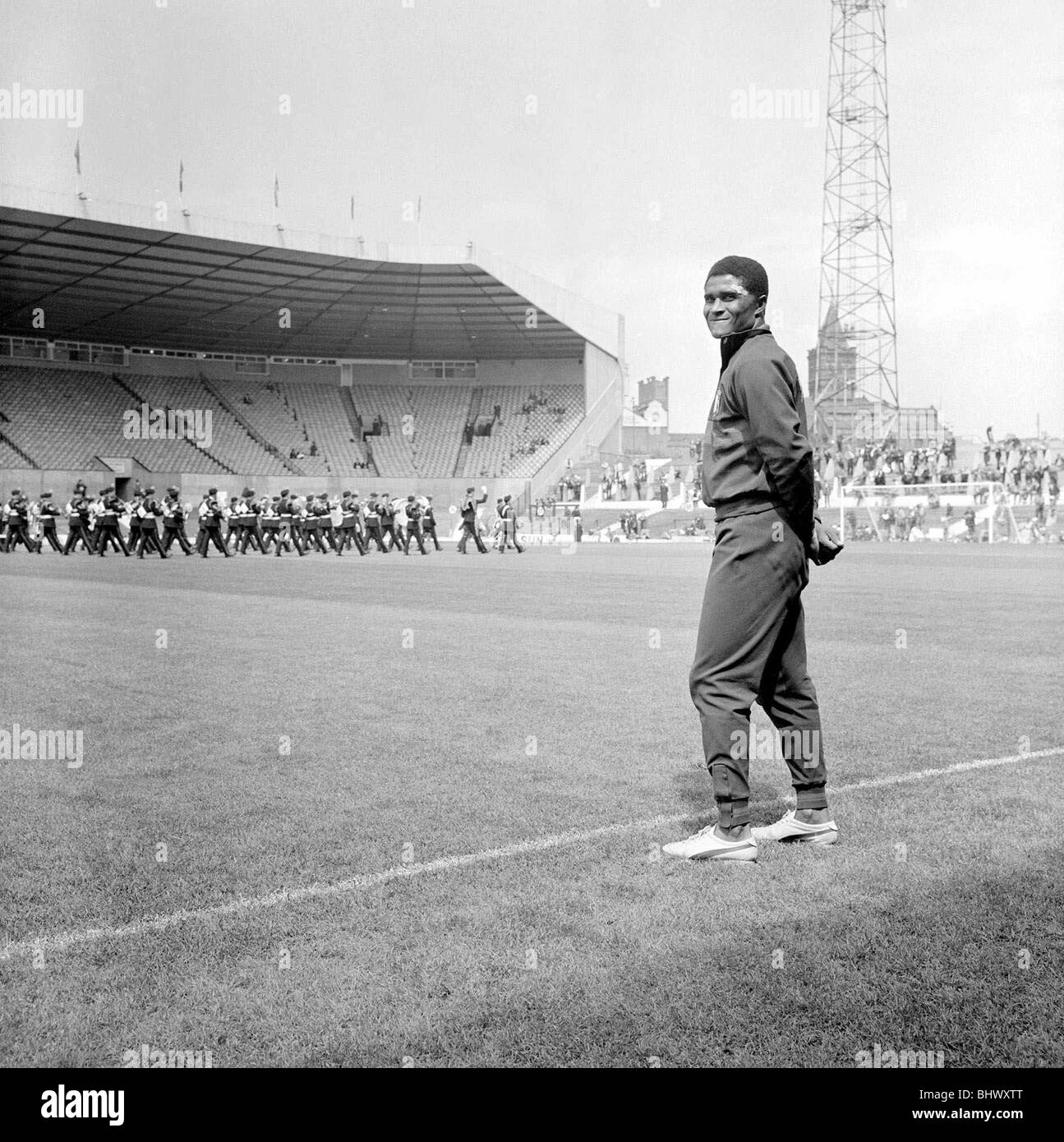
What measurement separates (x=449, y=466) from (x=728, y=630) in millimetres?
58849

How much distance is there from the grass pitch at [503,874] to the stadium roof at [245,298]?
3951 centimetres

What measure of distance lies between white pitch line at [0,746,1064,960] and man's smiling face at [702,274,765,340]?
1.92 m

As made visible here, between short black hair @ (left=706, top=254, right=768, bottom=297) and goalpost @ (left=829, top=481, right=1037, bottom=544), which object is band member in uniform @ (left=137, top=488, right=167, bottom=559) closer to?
goalpost @ (left=829, top=481, right=1037, bottom=544)

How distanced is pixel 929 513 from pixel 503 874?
133 ft

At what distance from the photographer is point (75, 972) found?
3.25 m

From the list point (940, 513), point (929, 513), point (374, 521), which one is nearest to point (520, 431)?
point (929, 513)

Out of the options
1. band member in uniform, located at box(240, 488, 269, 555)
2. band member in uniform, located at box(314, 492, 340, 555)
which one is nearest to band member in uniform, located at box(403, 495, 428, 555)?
band member in uniform, located at box(314, 492, 340, 555)

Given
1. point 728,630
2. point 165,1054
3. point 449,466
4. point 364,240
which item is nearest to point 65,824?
point 165,1054

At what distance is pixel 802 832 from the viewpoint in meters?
4.51

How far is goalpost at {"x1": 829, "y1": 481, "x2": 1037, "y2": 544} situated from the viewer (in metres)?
40.2

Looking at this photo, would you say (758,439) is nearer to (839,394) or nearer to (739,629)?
(739,629)

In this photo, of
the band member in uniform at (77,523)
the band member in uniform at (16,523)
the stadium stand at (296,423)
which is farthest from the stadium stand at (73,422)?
the band member in uniform at (77,523)
